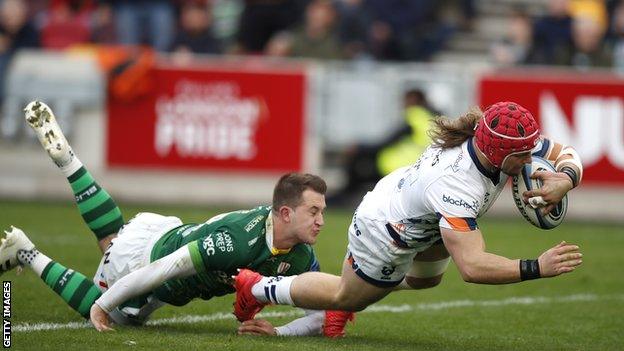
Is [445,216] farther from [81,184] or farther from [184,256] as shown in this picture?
[81,184]

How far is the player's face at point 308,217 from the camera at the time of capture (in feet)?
25.2

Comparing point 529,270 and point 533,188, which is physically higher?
point 533,188

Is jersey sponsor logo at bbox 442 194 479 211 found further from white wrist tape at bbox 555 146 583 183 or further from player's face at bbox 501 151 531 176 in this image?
white wrist tape at bbox 555 146 583 183

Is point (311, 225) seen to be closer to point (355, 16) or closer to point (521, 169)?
point (521, 169)

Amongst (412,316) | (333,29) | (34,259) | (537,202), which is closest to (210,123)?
(333,29)

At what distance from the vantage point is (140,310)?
26.2 feet

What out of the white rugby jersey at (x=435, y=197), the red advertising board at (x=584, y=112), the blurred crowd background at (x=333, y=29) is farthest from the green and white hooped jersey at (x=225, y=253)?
the blurred crowd background at (x=333, y=29)

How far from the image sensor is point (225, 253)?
7625 millimetres

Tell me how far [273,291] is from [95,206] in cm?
180

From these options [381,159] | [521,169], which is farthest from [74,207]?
[521,169]

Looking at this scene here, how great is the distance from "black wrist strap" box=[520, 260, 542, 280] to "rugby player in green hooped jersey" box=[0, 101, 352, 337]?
146 centimetres

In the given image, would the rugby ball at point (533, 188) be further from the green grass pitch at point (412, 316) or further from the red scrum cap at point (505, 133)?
the green grass pitch at point (412, 316)

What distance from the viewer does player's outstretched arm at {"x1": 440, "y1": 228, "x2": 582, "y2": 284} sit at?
22.2 ft

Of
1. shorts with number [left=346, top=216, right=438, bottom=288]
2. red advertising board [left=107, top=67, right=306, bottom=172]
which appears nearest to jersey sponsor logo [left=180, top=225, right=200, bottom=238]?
shorts with number [left=346, top=216, right=438, bottom=288]
